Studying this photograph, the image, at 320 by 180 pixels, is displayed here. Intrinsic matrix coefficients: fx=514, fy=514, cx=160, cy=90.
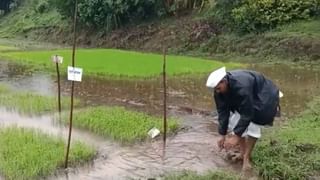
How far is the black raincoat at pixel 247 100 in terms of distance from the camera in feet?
19.1

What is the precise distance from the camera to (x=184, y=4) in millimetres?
28359

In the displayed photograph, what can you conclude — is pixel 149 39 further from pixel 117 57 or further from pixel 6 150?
pixel 6 150

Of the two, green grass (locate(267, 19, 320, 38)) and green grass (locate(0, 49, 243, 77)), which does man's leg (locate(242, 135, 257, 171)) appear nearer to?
green grass (locate(0, 49, 243, 77))

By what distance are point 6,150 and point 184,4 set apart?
21915 millimetres

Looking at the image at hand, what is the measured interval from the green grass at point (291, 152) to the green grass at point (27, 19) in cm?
3011

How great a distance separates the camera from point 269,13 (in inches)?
889

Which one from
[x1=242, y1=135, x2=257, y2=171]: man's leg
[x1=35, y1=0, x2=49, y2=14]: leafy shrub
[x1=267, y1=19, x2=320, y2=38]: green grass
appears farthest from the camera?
[x1=35, y1=0, x2=49, y2=14]: leafy shrub

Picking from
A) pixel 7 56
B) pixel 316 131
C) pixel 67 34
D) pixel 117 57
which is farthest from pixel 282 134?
pixel 67 34

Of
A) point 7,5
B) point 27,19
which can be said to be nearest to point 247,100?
point 27,19

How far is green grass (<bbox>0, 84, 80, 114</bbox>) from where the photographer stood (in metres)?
11.0

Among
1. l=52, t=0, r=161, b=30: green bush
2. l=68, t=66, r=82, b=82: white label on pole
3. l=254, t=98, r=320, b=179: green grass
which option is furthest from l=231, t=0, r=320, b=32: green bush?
l=68, t=66, r=82, b=82: white label on pole

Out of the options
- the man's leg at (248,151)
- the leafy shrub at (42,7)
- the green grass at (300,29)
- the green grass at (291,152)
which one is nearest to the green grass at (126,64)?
the green grass at (300,29)

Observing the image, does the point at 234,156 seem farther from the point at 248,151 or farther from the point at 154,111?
the point at 154,111

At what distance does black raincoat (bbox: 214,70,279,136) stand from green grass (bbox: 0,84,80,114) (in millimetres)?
5757
